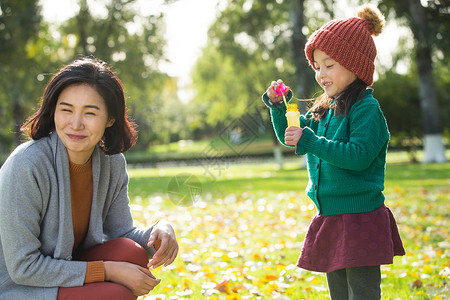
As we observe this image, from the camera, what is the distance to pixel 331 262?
216 centimetres

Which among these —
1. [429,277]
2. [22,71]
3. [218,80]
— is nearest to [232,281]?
[429,277]

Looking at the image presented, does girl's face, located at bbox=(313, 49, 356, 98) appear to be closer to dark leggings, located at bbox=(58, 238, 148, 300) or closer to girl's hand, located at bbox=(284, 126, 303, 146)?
girl's hand, located at bbox=(284, 126, 303, 146)

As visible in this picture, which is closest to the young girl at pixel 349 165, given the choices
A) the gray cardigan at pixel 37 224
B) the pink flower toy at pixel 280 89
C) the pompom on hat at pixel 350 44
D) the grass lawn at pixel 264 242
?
the pompom on hat at pixel 350 44

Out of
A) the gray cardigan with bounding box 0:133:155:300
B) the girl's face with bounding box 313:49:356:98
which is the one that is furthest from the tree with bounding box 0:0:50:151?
the girl's face with bounding box 313:49:356:98

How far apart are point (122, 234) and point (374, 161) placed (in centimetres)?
133

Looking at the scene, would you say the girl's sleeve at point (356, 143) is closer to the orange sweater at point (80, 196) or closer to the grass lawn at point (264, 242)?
the orange sweater at point (80, 196)

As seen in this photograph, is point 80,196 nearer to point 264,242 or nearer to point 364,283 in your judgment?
point 364,283

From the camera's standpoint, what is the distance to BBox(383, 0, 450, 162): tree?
12499mm

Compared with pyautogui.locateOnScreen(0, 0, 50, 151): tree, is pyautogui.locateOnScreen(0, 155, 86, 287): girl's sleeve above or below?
below

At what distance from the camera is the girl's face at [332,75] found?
2.21 metres

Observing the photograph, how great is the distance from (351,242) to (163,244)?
883mm

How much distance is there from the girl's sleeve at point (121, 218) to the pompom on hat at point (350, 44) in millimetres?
1131

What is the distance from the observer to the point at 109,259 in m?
2.09

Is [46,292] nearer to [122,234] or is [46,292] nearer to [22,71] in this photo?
[122,234]
